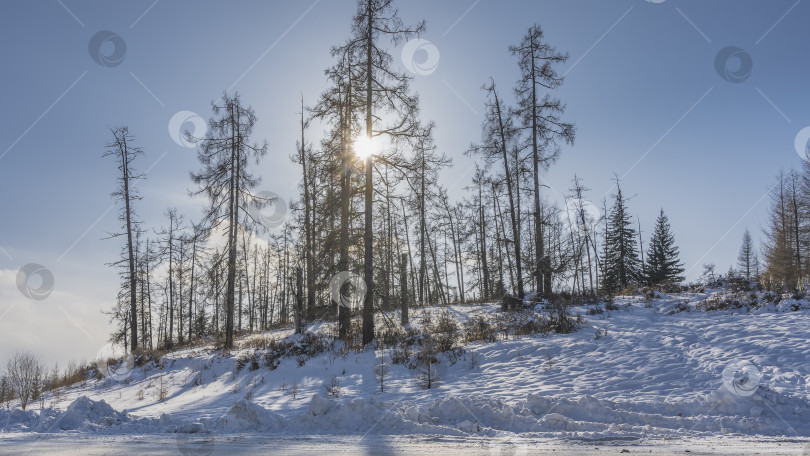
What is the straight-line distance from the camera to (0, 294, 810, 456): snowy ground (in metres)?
5.32

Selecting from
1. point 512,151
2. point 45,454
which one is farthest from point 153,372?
point 512,151

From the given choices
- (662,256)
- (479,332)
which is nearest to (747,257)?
(662,256)

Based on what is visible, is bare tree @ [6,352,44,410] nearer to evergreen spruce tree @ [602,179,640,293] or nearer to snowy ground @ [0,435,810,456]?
snowy ground @ [0,435,810,456]

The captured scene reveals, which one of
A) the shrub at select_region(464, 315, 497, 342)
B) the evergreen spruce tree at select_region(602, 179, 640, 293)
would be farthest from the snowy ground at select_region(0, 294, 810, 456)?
the evergreen spruce tree at select_region(602, 179, 640, 293)

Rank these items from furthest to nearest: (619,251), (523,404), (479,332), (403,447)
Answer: (619,251) → (479,332) → (523,404) → (403,447)

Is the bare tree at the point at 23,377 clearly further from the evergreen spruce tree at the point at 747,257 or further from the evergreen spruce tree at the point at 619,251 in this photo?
the evergreen spruce tree at the point at 747,257

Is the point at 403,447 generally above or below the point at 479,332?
below

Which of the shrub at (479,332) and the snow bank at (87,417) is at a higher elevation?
the shrub at (479,332)

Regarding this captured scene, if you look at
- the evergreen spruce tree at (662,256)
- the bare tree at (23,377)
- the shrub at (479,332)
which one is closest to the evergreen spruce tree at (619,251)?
the evergreen spruce tree at (662,256)

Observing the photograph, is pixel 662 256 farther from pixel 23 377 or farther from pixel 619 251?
pixel 23 377

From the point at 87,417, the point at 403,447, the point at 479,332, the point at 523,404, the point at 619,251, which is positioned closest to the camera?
the point at 403,447

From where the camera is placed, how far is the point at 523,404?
6668 millimetres

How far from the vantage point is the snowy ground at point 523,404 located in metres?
5.32

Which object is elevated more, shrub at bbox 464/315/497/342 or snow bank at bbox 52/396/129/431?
shrub at bbox 464/315/497/342
